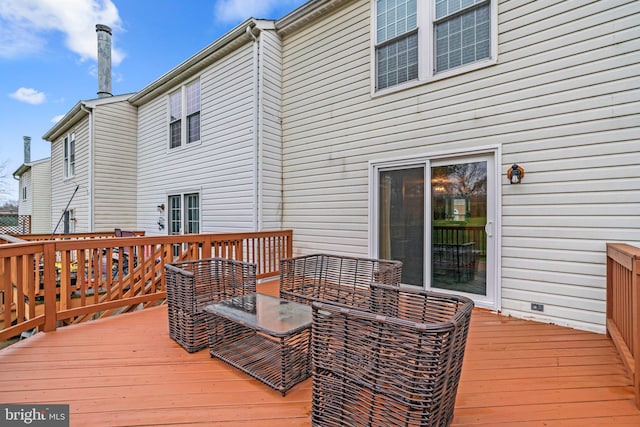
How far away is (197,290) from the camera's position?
2850 mm

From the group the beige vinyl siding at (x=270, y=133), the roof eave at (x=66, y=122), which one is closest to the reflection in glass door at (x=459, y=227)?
the beige vinyl siding at (x=270, y=133)

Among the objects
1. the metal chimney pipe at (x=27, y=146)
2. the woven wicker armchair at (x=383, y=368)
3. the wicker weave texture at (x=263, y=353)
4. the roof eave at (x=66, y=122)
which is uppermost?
the metal chimney pipe at (x=27, y=146)

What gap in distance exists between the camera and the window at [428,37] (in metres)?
3.64

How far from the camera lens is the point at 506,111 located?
3.44 m

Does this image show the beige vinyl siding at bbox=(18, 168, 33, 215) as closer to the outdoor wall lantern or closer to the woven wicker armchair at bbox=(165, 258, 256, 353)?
the woven wicker armchair at bbox=(165, 258, 256, 353)

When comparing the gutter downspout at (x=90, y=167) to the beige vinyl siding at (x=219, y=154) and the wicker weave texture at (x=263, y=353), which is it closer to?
the beige vinyl siding at (x=219, y=154)

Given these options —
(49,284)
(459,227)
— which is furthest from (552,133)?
(49,284)

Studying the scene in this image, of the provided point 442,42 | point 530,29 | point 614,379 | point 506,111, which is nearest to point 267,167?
point 442,42

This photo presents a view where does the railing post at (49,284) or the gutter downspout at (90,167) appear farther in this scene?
the gutter downspout at (90,167)

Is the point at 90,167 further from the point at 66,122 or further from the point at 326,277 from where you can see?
the point at 326,277

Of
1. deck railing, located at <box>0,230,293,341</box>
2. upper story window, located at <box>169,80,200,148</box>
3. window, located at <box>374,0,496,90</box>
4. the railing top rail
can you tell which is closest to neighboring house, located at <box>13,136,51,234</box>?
upper story window, located at <box>169,80,200,148</box>

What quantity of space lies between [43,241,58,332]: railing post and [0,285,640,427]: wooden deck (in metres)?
0.15

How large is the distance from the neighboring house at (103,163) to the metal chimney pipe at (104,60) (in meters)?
1.30

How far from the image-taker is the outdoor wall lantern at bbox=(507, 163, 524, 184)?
3318mm
